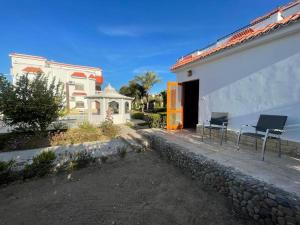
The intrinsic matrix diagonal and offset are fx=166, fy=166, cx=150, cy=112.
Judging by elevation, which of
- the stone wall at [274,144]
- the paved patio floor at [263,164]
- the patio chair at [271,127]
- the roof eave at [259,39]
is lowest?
the paved patio floor at [263,164]

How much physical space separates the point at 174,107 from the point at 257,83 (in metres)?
4.47

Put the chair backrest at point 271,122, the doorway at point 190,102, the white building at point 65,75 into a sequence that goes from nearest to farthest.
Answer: the chair backrest at point 271,122
the doorway at point 190,102
the white building at point 65,75

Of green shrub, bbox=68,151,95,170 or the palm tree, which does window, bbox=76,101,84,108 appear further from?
green shrub, bbox=68,151,95,170

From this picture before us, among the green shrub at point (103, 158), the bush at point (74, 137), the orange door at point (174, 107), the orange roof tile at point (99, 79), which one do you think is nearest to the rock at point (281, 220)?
the green shrub at point (103, 158)

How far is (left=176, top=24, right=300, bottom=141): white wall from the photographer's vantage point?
14.3 feet

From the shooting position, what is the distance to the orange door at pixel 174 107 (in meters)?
8.90

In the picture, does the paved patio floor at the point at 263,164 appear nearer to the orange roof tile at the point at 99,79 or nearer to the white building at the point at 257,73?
the white building at the point at 257,73

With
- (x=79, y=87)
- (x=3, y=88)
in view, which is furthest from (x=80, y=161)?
(x=79, y=87)

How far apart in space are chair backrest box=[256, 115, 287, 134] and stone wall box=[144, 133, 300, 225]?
185 centimetres

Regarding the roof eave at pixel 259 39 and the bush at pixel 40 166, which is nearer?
the roof eave at pixel 259 39

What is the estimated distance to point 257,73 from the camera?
5.23m

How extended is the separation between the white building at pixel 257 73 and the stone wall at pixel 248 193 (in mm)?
2518

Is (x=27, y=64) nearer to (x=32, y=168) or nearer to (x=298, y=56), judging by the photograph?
(x=32, y=168)

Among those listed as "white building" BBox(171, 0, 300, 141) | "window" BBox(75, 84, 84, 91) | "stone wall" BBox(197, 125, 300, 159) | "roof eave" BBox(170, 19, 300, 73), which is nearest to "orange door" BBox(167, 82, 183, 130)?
"white building" BBox(171, 0, 300, 141)
